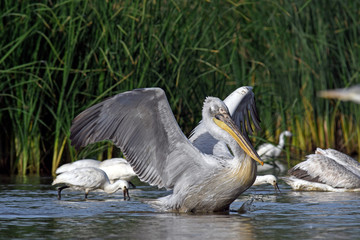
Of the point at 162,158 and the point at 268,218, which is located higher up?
the point at 162,158

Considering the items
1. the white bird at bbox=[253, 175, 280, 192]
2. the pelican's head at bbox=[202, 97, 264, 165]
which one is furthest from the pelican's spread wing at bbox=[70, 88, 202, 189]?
the white bird at bbox=[253, 175, 280, 192]

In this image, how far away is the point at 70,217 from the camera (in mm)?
6547

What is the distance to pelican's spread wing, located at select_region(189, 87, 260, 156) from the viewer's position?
7392mm

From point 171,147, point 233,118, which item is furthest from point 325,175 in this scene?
point 171,147

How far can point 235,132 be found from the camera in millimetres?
6824

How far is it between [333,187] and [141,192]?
2.37 m

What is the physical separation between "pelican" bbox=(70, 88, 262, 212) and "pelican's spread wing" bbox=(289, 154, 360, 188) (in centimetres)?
267

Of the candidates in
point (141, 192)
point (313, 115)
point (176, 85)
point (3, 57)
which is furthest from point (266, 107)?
point (3, 57)

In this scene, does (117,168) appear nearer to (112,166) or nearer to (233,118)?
(112,166)

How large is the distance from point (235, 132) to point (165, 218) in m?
1.00

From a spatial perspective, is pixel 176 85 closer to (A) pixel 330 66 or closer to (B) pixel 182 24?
(B) pixel 182 24

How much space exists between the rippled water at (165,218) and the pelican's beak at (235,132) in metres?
0.54

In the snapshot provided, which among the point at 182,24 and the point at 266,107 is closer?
the point at 182,24

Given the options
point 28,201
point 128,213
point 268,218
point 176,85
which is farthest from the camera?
point 176,85
